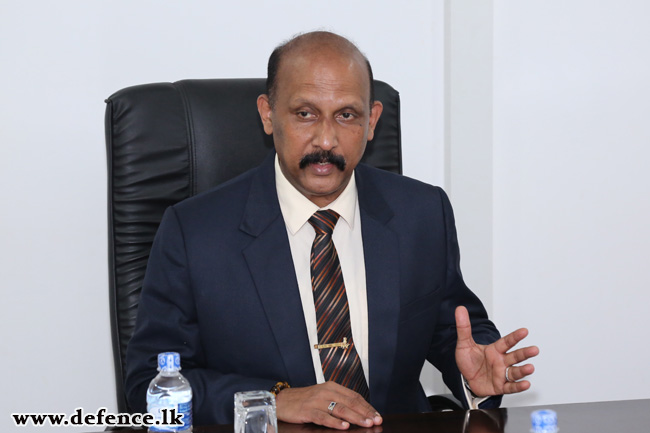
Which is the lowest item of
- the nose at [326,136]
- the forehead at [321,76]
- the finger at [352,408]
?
the finger at [352,408]

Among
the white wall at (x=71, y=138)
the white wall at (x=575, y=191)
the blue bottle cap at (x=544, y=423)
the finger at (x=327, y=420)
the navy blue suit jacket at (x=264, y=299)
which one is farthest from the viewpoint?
the white wall at (x=575, y=191)

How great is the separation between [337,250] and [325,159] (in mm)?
255

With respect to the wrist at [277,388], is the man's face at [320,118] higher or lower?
higher

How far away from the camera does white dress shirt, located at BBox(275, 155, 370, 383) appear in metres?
1.97

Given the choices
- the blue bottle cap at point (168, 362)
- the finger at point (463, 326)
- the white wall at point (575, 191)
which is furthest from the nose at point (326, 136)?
the white wall at point (575, 191)

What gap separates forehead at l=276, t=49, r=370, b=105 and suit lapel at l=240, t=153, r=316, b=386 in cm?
34

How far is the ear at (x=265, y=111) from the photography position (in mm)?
2086

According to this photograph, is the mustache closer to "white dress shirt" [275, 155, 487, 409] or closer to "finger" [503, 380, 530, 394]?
"white dress shirt" [275, 155, 487, 409]

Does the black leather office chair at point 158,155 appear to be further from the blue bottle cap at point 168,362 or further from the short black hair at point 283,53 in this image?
the blue bottle cap at point 168,362

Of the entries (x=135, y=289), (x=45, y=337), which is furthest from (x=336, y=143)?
(x=45, y=337)

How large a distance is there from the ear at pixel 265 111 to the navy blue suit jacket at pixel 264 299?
89mm

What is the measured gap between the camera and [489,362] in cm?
181

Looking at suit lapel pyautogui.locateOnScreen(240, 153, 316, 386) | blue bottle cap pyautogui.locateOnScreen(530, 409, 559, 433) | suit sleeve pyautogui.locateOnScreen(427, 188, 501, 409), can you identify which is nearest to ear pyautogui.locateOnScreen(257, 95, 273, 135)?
suit lapel pyautogui.locateOnScreen(240, 153, 316, 386)

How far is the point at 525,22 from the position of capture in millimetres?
2918
